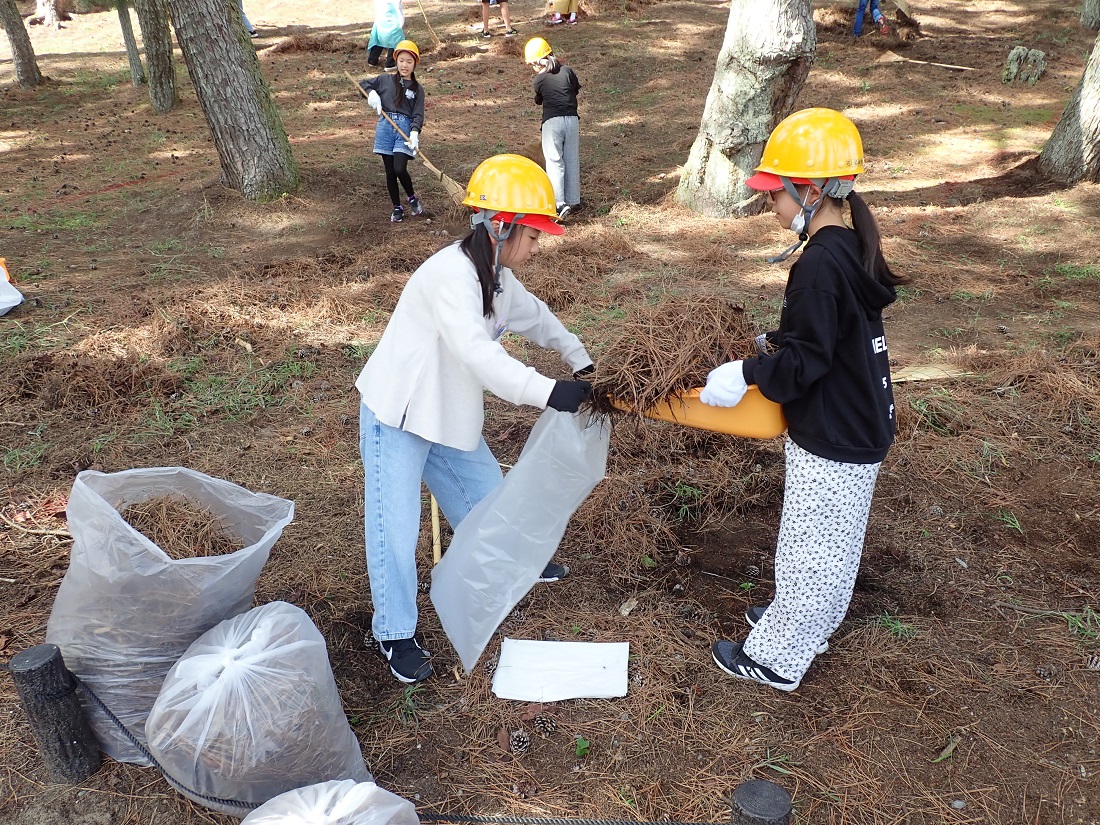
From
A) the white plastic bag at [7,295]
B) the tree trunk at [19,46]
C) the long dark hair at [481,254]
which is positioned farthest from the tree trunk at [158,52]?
the long dark hair at [481,254]

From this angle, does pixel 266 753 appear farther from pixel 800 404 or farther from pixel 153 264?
pixel 153 264

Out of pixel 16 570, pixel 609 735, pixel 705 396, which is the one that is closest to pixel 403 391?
pixel 705 396

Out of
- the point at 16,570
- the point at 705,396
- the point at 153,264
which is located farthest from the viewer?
the point at 153,264

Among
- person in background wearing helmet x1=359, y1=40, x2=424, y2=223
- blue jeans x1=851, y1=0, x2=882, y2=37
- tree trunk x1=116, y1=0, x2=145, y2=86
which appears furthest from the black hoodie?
tree trunk x1=116, y1=0, x2=145, y2=86

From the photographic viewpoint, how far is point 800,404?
216 centimetres

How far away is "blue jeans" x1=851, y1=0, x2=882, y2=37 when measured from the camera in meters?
12.2

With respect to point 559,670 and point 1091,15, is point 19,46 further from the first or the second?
point 1091,15

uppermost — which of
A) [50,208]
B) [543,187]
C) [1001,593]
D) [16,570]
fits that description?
[543,187]

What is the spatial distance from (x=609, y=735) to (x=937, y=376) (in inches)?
119

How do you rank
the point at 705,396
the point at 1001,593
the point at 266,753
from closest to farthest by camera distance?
1. the point at 266,753
2. the point at 705,396
3. the point at 1001,593

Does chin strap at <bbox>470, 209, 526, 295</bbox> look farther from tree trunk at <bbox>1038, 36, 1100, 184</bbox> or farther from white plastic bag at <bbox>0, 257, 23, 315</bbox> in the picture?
tree trunk at <bbox>1038, 36, 1100, 184</bbox>

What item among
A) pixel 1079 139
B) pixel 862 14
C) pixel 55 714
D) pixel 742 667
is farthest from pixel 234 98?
pixel 862 14

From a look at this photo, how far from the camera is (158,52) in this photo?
10.6 metres

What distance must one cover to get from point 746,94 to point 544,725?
5.92 m
